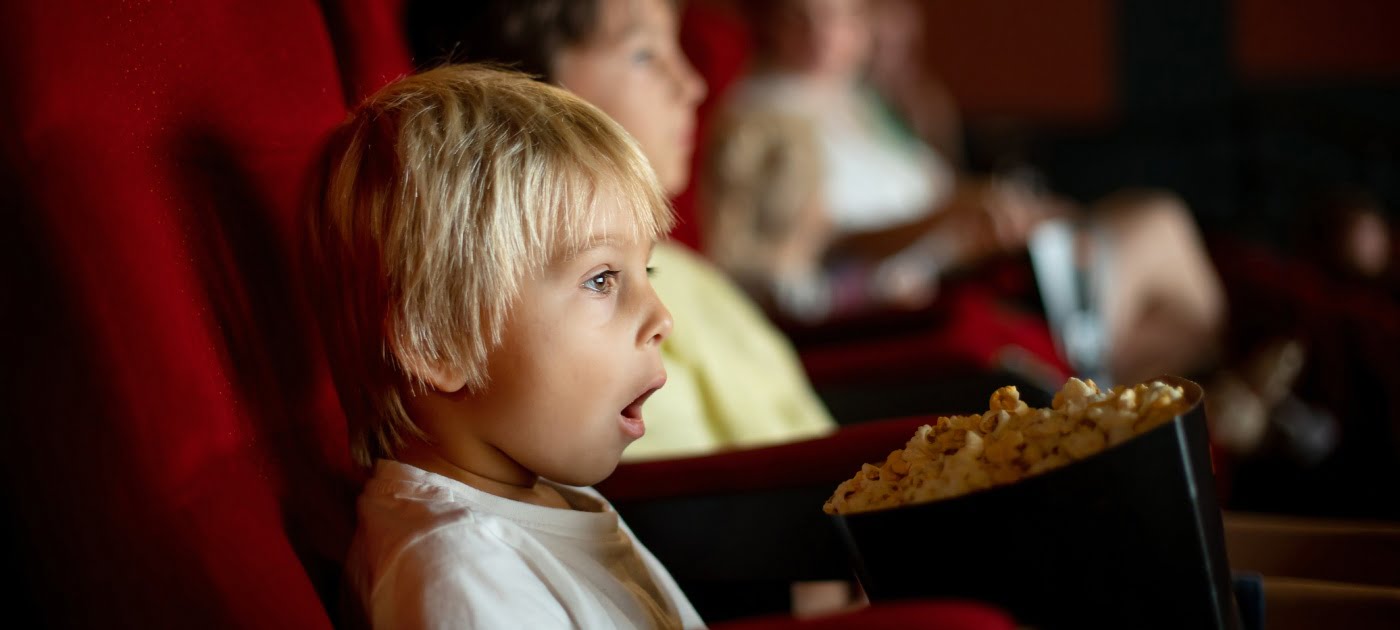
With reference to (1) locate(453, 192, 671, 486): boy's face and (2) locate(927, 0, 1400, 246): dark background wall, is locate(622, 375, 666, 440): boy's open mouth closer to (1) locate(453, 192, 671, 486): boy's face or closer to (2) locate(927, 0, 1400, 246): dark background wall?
(1) locate(453, 192, 671, 486): boy's face

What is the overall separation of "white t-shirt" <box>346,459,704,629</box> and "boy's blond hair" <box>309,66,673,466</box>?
5 centimetres

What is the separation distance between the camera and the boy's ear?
2.11 feet

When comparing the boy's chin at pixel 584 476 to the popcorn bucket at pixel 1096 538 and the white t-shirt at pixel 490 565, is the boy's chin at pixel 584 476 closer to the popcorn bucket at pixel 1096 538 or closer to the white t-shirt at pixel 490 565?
the white t-shirt at pixel 490 565

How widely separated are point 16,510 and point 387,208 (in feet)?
0.76

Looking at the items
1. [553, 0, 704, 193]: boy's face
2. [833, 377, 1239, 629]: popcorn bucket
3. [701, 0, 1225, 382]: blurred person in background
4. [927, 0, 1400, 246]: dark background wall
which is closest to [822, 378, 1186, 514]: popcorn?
[833, 377, 1239, 629]: popcorn bucket

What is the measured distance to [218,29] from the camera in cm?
70

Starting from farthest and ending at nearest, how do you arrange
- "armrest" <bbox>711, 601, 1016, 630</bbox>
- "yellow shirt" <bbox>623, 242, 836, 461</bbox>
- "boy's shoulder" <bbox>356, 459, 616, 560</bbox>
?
"yellow shirt" <bbox>623, 242, 836, 461</bbox>
"boy's shoulder" <bbox>356, 459, 616, 560</bbox>
"armrest" <bbox>711, 601, 1016, 630</bbox>

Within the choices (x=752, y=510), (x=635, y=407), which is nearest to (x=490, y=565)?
(x=635, y=407)

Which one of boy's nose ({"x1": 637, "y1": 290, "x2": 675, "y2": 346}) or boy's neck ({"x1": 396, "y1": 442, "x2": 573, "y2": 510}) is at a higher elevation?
boy's nose ({"x1": 637, "y1": 290, "x2": 675, "y2": 346})

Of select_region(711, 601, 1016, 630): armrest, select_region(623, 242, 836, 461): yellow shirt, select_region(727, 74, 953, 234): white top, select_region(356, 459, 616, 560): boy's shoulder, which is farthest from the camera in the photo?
select_region(727, 74, 953, 234): white top

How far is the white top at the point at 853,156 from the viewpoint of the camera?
2.53 m

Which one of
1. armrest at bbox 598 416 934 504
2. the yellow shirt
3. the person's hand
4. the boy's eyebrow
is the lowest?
the person's hand

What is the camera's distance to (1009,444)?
1.86 ft

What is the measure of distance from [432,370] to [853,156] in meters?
2.13
